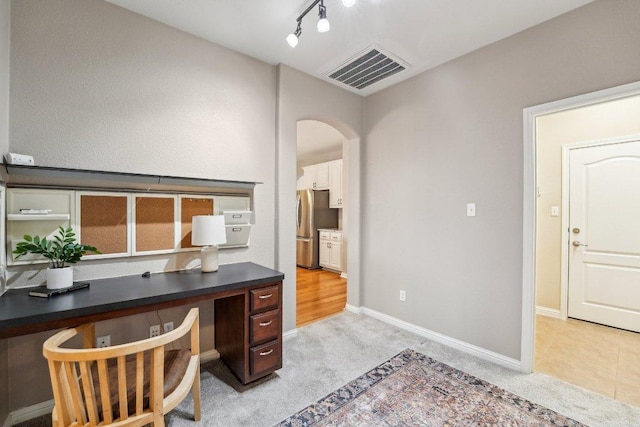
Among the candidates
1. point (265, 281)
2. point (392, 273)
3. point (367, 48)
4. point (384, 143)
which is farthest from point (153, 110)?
point (392, 273)

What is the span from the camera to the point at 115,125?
2.01 meters

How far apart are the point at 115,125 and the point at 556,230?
4.61 meters

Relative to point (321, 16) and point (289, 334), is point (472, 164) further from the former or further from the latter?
point (289, 334)

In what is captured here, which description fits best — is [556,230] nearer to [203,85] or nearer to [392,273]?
[392,273]

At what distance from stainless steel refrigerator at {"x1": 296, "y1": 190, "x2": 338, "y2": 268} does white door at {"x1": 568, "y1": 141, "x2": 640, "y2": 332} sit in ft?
13.7

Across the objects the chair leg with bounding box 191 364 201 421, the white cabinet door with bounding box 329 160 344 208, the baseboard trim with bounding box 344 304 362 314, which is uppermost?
the white cabinet door with bounding box 329 160 344 208

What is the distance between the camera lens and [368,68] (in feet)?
9.29

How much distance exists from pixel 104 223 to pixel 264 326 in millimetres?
1352

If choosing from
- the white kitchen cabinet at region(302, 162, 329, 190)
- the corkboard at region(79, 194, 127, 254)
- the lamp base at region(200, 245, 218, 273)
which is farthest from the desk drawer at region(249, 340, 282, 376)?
the white kitchen cabinet at region(302, 162, 329, 190)

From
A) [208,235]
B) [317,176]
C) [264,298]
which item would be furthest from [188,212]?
[317,176]

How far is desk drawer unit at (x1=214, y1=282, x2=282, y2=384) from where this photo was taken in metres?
2.01

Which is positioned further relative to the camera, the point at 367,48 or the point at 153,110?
the point at 367,48

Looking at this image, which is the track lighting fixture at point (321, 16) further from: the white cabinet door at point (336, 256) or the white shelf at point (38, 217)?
the white cabinet door at point (336, 256)

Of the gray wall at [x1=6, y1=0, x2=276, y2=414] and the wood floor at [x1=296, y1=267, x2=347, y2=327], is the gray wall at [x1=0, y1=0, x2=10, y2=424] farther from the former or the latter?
the wood floor at [x1=296, y1=267, x2=347, y2=327]
